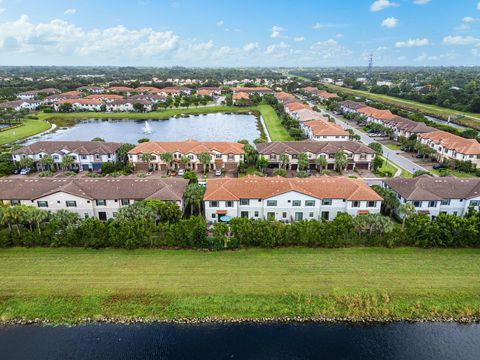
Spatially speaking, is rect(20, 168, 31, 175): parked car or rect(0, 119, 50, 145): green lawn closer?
rect(20, 168, 31, 175): parked car

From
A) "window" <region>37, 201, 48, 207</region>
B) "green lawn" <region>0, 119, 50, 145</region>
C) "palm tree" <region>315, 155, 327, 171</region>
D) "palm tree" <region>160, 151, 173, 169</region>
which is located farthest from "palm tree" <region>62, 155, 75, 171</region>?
"palm tree" <region>315, 155, 327, 171</region>

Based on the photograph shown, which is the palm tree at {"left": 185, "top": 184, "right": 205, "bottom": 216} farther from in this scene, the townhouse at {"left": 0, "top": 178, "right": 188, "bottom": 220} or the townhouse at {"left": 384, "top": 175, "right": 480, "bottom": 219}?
the townhouse at {"left": 384, "top": 175, "right": 480, "bottom": 219}

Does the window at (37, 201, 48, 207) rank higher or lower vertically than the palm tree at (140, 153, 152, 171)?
lower

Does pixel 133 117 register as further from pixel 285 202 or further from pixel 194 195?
pixel 285 202

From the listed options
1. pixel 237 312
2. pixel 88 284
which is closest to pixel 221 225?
pixel 237 312

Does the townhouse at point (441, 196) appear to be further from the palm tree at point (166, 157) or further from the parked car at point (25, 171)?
the parked car at point (25, 171)

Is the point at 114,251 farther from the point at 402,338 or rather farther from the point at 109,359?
the point at 402,338
